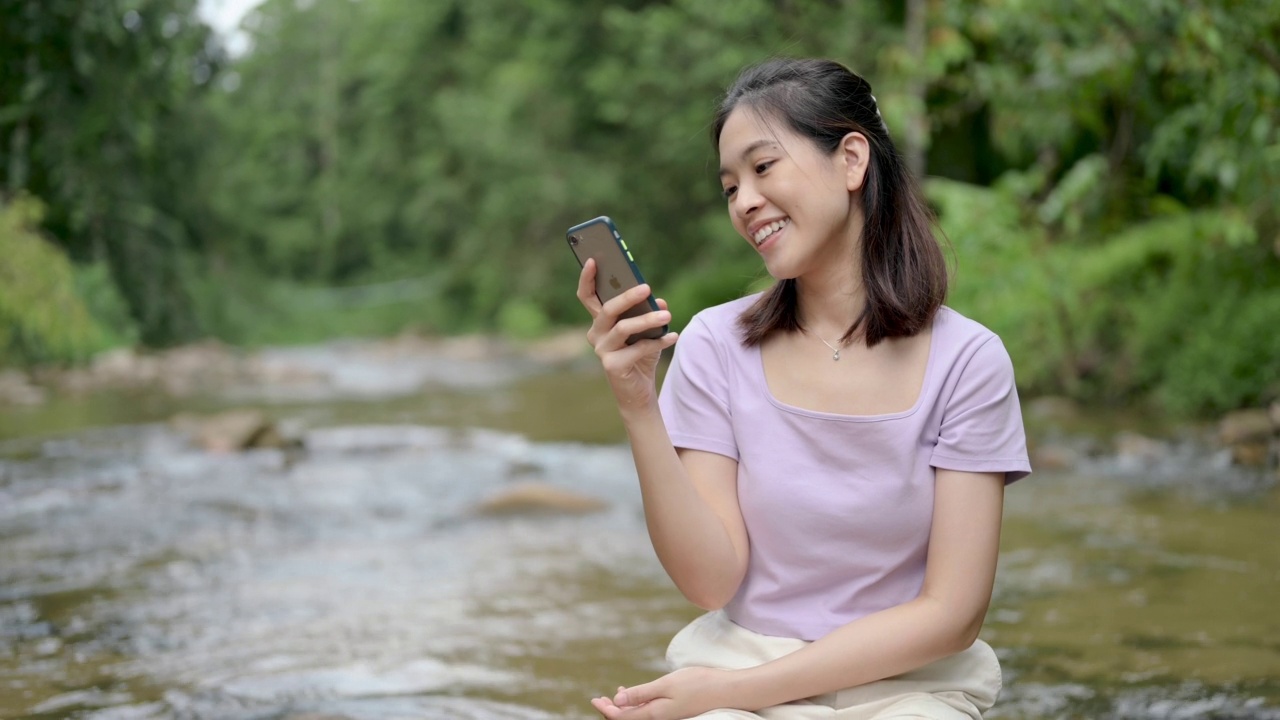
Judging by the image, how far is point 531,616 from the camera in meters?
4.32

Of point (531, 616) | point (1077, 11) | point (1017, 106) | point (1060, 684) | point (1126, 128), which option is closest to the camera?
point (1060, 684)

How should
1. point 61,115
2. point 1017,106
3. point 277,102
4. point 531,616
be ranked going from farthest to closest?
point 277,102, point 61,115, point 1017,106, point 531,616

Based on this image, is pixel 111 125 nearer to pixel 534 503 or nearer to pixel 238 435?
pixel 238 435

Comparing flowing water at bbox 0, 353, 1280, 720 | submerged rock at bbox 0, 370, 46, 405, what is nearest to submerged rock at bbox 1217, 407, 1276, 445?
flowing water at bbox 0, 353, 1280, 720

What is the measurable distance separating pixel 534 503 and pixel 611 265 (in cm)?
473

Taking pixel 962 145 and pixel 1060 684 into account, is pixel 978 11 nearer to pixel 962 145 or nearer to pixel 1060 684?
pixel 1060 684

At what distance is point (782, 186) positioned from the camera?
1.93m

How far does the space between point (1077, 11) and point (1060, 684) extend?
3.82 m

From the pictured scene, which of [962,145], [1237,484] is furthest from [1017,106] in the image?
[962,145]

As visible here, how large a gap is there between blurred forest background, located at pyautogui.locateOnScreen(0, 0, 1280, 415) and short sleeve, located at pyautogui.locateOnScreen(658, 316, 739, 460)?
47 centimetres

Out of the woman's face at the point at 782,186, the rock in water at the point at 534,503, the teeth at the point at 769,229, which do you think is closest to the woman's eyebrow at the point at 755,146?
the woman's face at the point at 782,186

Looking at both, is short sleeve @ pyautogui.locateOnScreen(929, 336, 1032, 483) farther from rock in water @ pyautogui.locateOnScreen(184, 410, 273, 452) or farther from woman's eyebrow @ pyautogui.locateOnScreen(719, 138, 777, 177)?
rock in water @ pyautogui.locateOnScreen(184, 410, 273, 452)

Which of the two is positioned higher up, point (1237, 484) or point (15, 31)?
point (15, 31)

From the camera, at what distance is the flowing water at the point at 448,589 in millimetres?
3328
